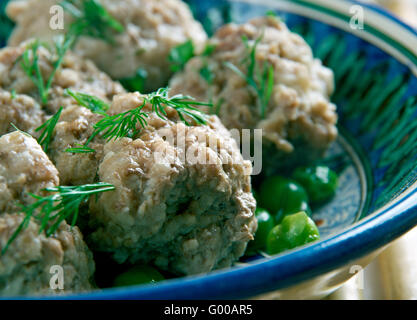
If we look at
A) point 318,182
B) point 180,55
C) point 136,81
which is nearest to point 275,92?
point 318,182

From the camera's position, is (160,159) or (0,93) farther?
(0,93)

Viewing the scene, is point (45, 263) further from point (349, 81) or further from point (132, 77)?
point (349, 81)

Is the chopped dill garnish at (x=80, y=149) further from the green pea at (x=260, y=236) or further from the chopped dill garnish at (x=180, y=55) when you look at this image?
the chopped dill garnish at (x=180, y=55)

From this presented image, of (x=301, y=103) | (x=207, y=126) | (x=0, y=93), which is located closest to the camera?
(x=207, y=126)

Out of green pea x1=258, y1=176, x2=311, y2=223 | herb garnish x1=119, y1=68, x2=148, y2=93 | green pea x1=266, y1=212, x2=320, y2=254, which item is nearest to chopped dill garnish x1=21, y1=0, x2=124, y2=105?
herb garnish x1=119, y1=68, x2=148, y2=93

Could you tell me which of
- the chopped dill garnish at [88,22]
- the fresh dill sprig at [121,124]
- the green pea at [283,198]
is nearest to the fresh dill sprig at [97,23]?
the chopped dill garnish at [88,22]

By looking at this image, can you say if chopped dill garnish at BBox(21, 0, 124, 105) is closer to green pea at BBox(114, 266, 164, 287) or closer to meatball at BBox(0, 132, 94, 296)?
meatball at BBox(0, 132, 94, 296)

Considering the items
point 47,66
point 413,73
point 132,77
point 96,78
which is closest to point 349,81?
point 413,73
